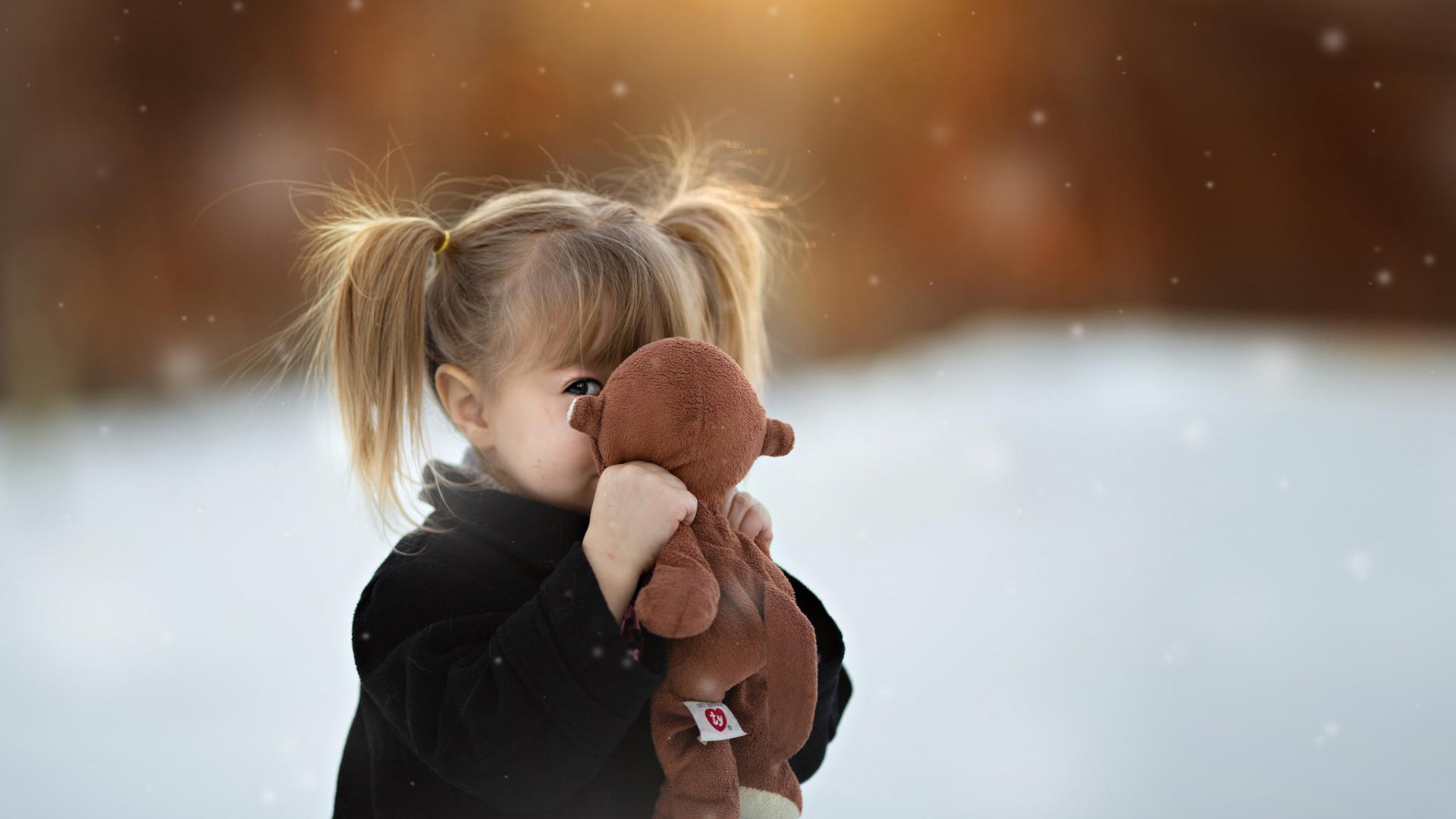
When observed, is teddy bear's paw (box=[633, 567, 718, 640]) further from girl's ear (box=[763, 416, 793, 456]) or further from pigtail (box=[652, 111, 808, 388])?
pigtail (box=[652, 111, 808, 388])

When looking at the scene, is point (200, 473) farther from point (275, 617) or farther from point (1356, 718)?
point (1356, 718)

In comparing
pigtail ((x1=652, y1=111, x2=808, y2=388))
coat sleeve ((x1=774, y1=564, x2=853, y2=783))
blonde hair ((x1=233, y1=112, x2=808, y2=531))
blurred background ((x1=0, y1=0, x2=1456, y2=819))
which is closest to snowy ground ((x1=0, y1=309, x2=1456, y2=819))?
blurred background ((x1=0, y1=0, x2=1456, y2=819))

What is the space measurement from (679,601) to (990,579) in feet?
4.12

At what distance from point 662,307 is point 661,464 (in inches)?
6.8

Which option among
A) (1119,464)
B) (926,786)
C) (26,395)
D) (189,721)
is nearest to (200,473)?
(26,395)

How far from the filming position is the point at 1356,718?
4.15 ft

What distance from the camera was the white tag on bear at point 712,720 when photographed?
583 mm

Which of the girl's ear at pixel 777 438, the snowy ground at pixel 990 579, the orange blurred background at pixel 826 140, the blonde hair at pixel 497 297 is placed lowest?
the snowy ground at pixel 990 579

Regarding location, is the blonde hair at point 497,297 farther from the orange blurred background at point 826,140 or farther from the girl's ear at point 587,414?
the orange blurred background at point 826,140

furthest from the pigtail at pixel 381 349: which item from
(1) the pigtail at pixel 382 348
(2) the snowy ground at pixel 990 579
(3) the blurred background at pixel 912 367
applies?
(3) the blurred background at pixel 912 367

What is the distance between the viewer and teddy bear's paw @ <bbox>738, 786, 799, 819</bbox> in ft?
1.99

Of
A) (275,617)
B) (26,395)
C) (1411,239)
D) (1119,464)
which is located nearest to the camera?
(275,617)

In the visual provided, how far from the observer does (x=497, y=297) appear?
0.76 meters

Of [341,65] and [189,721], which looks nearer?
[189,721]
